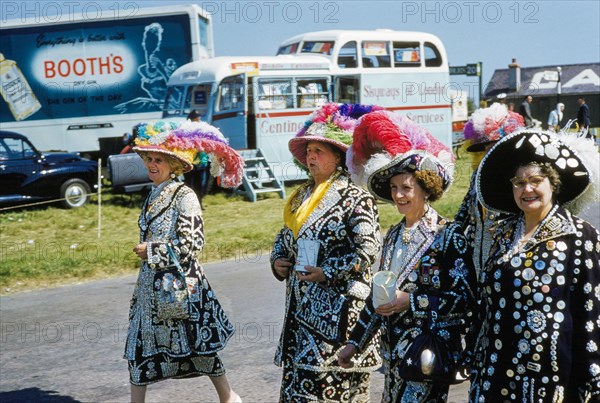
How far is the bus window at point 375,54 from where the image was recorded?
18.4 metres

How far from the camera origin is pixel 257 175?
1659 centimetres

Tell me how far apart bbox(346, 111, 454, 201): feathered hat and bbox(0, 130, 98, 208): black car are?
11.3 m

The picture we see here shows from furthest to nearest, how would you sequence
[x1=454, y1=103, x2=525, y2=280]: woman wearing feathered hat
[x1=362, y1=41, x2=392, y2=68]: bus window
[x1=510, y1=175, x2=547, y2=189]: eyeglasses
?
1. [x1=362, y1=41, x2=392, y2=68]: bus window
2. [x1=454, y1=103, x2=525, y2=280]: woman wearing feathered hat
3. [x1=510, y1=175, x2=547, y2=189]: eyeglasses

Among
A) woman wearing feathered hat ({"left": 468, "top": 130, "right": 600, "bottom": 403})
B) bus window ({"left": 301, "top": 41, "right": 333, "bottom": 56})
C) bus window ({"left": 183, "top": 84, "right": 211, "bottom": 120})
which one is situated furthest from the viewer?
bus window ({"left": 301, "top": 41, "right": 333, "bottom": 56})

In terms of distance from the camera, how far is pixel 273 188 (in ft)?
53.8

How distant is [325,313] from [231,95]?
42.6 feet

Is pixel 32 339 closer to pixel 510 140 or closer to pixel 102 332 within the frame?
pixel 102 332

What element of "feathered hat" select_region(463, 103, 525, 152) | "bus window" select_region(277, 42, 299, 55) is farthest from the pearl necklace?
"bus window" select_region(277, 42, 299, 55)

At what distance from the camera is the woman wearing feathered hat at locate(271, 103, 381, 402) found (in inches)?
162

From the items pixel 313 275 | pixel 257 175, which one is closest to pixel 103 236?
pixel 257 175

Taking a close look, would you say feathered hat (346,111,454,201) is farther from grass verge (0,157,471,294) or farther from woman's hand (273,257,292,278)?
grass verge (0,157,471,294)

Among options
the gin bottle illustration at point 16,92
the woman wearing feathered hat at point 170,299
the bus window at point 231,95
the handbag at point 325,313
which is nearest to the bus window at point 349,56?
the bus window at point 231,95

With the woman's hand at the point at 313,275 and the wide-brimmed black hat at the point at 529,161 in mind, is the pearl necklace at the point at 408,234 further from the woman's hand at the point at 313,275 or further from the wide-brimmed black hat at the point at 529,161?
the woman's hand at the point at 313,275

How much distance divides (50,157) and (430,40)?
9.46 metres
